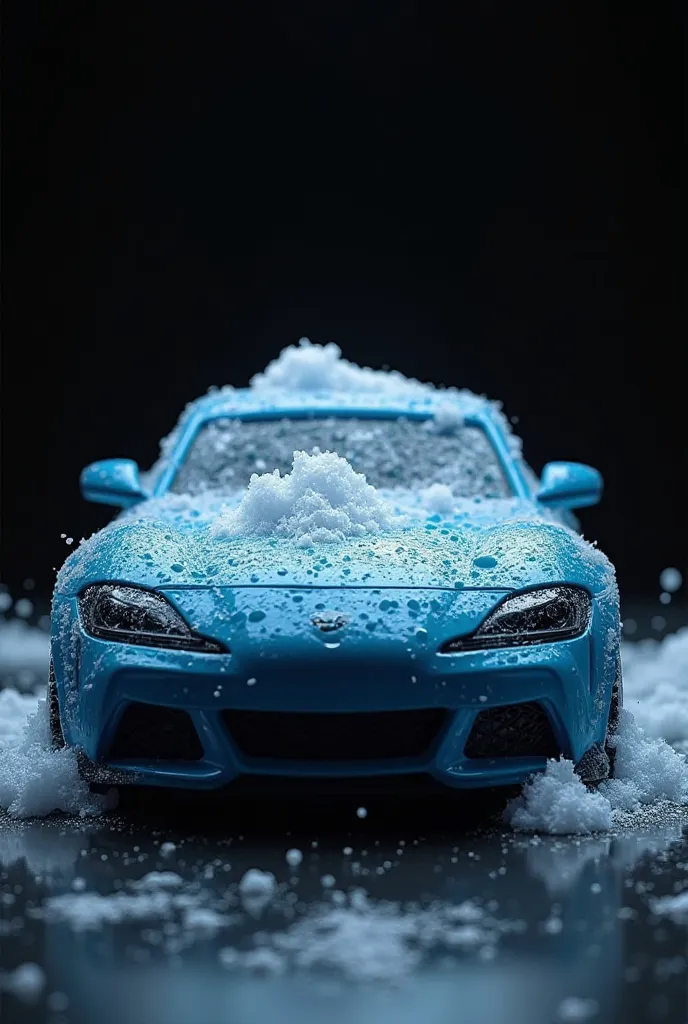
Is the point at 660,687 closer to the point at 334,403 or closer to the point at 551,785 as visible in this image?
the point at 334,403

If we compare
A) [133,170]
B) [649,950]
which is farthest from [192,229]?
[649,950]

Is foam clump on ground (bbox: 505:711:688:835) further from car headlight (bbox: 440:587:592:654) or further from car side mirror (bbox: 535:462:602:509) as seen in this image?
car side mirror (bbox: 535:462:602:509)

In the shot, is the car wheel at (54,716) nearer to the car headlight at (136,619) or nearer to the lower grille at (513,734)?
the car headlight at (136,619)

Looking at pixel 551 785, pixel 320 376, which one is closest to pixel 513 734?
pixel 551 785

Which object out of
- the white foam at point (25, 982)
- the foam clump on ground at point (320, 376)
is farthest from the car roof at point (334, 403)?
the white foam at point (25, 982)

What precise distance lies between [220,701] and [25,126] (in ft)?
23.9

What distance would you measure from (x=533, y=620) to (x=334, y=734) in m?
0.68

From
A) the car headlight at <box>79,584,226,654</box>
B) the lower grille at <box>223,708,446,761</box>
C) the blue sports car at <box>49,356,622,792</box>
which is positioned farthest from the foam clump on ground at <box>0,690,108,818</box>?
the lower grille at <box>223,708,446,761</box>

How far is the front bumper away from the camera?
381 cm

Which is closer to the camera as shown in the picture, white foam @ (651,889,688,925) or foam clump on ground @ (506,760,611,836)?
white foam @ (651,889,688,925)

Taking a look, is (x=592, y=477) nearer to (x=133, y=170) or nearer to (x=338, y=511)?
(x=338, y=511)

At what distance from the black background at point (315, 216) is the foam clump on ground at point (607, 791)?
19.7 ft

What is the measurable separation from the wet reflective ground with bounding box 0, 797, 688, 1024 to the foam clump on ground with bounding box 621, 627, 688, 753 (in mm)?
1590

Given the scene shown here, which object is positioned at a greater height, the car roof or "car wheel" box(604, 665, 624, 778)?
the car roof
